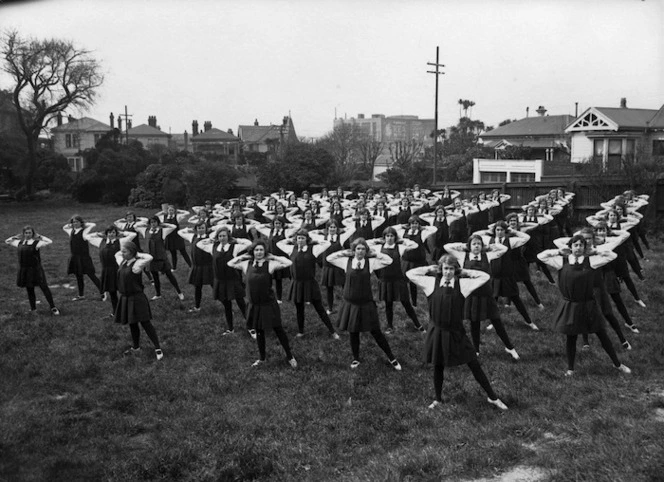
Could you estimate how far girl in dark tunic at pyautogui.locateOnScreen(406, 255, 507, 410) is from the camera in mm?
7242

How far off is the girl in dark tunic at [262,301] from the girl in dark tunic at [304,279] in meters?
1.11

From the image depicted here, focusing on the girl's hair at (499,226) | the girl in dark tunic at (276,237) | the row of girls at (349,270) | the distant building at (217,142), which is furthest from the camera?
the distant building at (217,142)

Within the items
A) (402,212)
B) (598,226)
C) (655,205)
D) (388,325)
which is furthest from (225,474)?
(655,205)

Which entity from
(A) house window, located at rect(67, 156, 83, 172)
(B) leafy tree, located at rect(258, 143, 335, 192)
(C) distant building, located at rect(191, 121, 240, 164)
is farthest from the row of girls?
(C) distant building, located at rect(191, 121, 240, 164)

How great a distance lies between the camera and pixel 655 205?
21094mm

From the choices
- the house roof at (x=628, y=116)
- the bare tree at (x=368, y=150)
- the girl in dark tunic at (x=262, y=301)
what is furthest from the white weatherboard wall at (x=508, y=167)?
the bare tree at (x=368, y=150)

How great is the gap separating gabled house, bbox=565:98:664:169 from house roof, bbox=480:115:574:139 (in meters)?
13.9

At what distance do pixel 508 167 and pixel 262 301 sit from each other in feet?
93.5

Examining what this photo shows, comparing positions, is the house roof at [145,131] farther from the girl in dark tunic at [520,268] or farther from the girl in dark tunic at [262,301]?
the girl in dark tunic at [262,301]

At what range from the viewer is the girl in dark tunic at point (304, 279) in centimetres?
1019

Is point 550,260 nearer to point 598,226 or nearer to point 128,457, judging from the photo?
point 598,226

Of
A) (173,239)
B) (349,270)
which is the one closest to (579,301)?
(349,270)

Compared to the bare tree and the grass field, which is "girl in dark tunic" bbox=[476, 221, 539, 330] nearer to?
the grass field

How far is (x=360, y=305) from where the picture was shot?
8.67m
